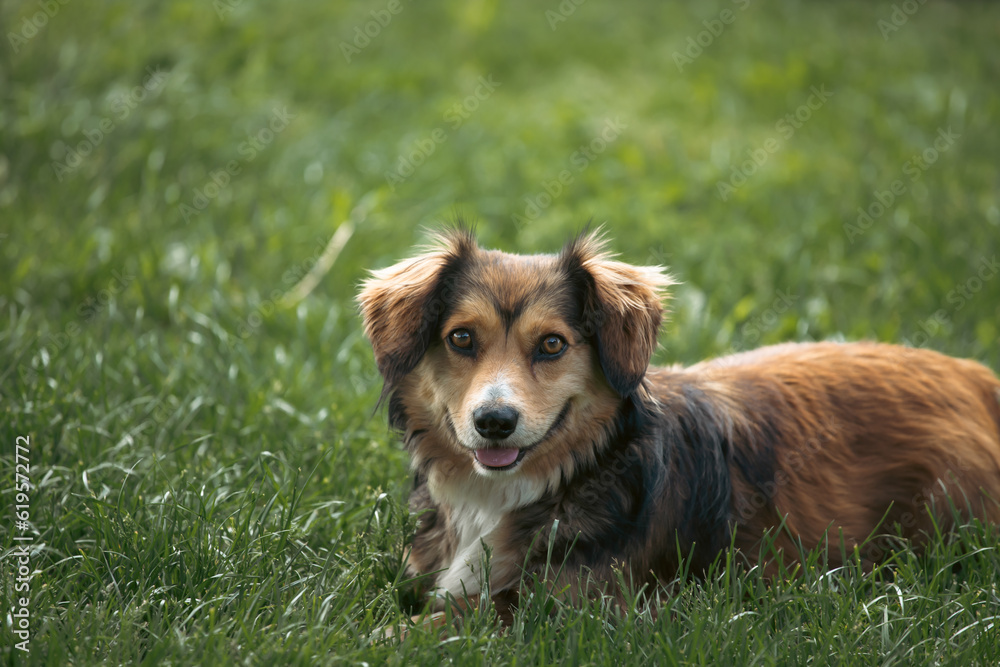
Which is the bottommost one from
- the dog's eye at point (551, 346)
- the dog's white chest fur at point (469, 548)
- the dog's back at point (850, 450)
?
the dog's white chest fur at point (469, 548)

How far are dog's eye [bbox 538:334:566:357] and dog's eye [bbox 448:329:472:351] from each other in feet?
0.90

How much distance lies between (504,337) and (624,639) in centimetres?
116

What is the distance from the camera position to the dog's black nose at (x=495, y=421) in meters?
3.17

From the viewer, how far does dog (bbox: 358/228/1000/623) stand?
11.1 feet

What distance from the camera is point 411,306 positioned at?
3547 mm

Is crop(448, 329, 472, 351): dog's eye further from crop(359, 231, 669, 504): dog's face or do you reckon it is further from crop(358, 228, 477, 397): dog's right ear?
crop(358, 228, 477, 397): dog's right ear

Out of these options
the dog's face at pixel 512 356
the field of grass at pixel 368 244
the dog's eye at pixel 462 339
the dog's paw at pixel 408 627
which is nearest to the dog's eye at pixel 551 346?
the dog's face at pixel 512 356

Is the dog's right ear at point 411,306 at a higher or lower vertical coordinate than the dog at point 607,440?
higher

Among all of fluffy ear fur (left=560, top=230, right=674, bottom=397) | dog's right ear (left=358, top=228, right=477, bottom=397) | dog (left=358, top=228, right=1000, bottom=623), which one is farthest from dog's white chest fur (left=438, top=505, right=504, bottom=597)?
fluffy ear fur (left=560, top=230, right=674, bottom=397)

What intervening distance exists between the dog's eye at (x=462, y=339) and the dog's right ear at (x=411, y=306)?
4.6 inches

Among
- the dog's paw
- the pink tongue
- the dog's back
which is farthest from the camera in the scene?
the dog's back

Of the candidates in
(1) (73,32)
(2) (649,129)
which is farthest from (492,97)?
(1) (73,32)

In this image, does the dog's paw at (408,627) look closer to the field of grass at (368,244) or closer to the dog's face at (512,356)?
the field of grass at (368,244)

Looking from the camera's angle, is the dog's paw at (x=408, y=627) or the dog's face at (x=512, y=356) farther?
the dog's face at (x=512, y=356)
